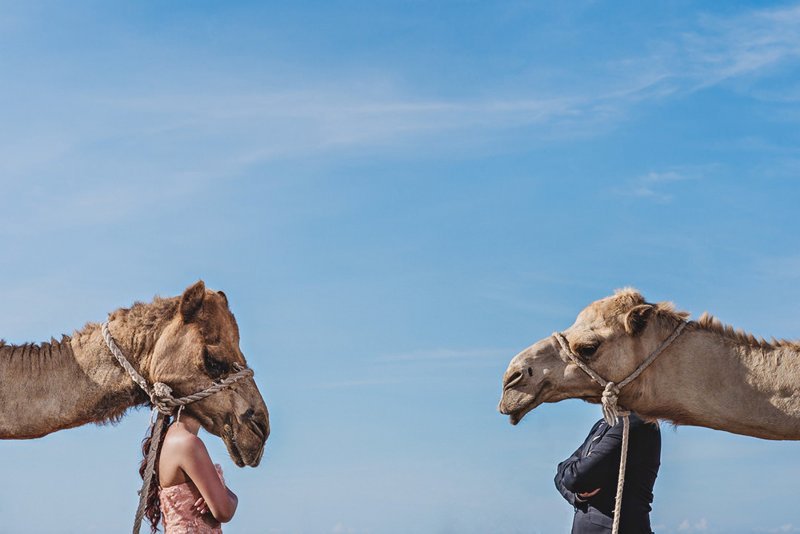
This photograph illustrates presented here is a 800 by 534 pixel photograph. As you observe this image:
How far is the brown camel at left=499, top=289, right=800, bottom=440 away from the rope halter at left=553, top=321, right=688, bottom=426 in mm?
37

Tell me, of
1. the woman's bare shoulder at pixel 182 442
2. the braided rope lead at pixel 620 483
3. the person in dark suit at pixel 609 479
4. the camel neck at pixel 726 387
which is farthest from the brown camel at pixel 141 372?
the camel neck at pixel 726 387

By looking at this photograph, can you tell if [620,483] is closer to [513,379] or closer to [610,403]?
[610,403]

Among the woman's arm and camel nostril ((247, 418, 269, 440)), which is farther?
camel nostril ((247, 418, 269, 440))


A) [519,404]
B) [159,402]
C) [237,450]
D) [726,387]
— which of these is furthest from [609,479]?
[159,402]

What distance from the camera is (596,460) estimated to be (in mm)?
6656

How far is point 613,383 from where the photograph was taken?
696 centimetres

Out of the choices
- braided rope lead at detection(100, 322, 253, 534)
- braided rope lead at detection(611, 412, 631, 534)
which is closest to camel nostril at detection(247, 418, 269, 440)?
braided rope lead at detection(100, 322, 253, 534)

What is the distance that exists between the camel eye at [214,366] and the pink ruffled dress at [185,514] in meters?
0.77

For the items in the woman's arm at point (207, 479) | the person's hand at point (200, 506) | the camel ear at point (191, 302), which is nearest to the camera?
the woman's arm at point (207, 479)

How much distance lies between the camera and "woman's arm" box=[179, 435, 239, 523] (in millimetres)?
5676

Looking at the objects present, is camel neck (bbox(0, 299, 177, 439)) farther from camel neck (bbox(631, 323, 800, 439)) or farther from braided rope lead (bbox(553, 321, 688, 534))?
camel neck (bbox(631, 323, 800, 439))

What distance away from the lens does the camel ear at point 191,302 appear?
6387 mm

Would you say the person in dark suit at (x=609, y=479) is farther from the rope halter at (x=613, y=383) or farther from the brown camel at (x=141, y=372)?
the brown camel at (x=141, y=372)

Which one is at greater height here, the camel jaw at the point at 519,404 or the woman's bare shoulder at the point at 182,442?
the camel jaw at the point at 519,404
